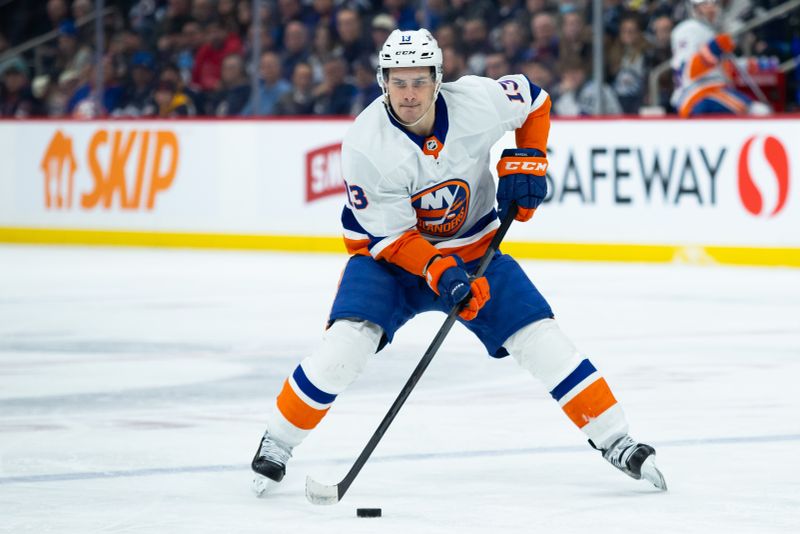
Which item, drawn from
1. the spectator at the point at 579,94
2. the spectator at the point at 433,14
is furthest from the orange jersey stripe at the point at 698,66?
the spectator at the point at 433,14

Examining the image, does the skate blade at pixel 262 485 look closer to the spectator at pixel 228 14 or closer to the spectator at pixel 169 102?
the spectator at pixel 228 14

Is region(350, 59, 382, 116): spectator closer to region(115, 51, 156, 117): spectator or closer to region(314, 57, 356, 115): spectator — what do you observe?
region(314, 57, 356, 115): spectator

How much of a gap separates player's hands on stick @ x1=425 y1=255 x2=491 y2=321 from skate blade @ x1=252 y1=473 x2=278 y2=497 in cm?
56

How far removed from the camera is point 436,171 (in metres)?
3.93

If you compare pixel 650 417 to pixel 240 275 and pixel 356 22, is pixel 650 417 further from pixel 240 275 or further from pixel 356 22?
pixel 356 22

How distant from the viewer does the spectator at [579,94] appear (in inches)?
397

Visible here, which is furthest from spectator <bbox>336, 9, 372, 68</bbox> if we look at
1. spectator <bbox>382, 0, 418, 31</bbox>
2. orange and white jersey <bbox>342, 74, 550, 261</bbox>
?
orange and white jersey <bbox>342, 74, 550, 261</bbox>

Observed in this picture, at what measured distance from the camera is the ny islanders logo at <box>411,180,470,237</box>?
3.96 meters

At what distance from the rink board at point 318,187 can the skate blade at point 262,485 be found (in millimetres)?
6119

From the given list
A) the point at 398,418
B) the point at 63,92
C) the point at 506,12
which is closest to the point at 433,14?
the point at 506,12

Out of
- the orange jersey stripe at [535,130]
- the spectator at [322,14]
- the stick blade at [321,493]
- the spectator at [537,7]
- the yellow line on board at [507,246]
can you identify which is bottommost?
the yellow line on board at [507,246]

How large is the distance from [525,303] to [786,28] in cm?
618

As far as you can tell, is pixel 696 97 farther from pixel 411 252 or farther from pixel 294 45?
pixel 411 252

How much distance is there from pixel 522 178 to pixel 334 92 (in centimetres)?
705
